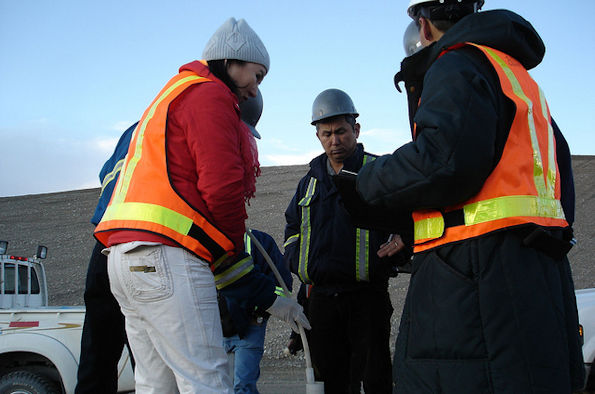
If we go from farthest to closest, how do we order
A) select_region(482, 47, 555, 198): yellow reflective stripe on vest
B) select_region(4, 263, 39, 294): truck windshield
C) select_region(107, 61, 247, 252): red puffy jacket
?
select_region(4, 263, 39, 294): truck windshield < select_region(107, 61, 247, 252): red puffy jacket < select_region(482, 47, 555, 198): yellow reflective stripe on vest

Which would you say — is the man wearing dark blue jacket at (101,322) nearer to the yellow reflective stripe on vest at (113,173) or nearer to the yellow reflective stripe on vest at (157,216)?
the yellow reflective stripe on vest at (113,173)

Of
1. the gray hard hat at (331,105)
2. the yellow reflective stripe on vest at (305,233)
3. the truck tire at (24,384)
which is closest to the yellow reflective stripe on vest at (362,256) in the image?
the yellow reflective stripe on vest at (305,233)

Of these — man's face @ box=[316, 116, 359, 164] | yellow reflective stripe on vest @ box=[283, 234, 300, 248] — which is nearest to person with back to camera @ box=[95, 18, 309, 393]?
yellow reflective stripe on vest @ box=[283, 234, 300, 248]

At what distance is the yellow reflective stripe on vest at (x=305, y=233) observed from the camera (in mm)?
4402

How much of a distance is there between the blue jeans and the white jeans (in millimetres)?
2357

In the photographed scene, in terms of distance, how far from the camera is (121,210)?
2.58m

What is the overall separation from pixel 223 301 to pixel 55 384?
2.58m

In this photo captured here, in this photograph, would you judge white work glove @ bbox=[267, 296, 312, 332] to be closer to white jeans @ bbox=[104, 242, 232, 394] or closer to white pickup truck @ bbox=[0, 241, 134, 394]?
white jeans @ bbox=[104, 242, 232, 394]

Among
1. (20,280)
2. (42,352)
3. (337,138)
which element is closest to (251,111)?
(337,138)

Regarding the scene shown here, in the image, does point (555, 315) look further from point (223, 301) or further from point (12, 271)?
point (12, 271)

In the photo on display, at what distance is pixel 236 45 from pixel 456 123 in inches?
53.0

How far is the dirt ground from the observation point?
954 centimetres

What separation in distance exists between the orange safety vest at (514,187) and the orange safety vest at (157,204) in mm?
918

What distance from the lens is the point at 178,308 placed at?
2430mm
